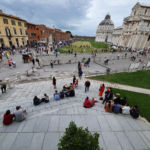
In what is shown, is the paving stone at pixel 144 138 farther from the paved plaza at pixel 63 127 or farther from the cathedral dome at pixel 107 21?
the cathedral dome at pixel 107 21

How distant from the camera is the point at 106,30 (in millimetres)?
94312

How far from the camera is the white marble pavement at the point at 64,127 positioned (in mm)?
4055

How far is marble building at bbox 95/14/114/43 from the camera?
9280cm

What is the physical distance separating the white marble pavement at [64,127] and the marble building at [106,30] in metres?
100

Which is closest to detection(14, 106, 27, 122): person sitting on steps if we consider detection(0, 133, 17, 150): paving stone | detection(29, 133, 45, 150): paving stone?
detection(0, 133, 17, 150): paving stone

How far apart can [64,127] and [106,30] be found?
107499mm

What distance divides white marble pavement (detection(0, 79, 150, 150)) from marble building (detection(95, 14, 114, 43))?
10018 cm

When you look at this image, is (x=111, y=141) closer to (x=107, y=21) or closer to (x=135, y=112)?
(x=135, y=112)

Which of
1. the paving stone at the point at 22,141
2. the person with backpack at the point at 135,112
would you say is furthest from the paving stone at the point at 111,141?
the paving stone at the point at 22,141

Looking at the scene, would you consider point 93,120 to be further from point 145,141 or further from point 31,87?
point 31,87

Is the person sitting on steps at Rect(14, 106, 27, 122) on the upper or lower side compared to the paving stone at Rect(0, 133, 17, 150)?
upper

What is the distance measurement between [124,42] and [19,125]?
198 ft

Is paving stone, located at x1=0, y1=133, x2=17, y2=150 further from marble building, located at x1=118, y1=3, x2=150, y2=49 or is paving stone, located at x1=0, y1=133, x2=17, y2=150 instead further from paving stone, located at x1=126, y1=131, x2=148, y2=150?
marble building, located at x1=118, y1=3, x2=150, y2=49

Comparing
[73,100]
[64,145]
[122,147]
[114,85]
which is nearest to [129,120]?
[122,147]
